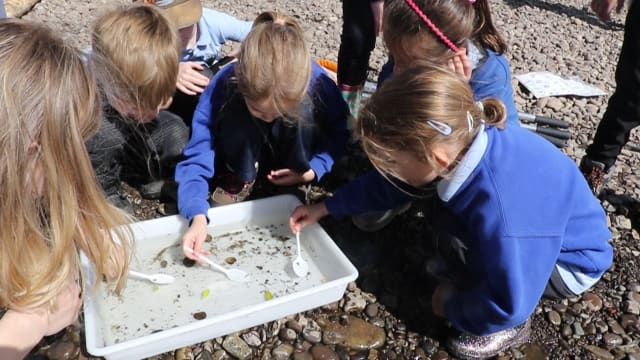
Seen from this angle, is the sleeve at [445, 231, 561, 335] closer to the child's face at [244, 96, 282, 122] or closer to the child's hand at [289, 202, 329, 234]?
the child's hand at [289, 202, 329, 234]

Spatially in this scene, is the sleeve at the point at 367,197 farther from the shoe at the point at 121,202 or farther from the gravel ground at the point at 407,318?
the shoe at the point at 121,202

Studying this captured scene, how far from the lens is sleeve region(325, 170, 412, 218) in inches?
82.9

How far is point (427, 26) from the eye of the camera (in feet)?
6.73

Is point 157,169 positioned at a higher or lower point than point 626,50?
lower

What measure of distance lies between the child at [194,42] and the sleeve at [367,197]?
87 cm

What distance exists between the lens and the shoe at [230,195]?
2504 millimetres

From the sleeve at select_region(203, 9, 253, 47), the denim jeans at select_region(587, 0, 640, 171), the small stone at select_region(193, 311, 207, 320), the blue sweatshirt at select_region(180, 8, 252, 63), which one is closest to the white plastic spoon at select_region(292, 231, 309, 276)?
the small stone at select_region(193, 311, 207, 320)

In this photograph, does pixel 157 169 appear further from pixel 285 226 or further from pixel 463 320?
pixel 463 320

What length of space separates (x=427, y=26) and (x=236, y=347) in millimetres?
1318

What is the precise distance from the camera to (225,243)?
7.52 feet

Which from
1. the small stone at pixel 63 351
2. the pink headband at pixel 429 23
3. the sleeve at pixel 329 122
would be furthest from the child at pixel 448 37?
the small stone at pixel 63 351

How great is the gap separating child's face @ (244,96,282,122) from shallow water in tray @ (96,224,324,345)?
18.7 inches

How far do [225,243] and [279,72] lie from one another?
74cm

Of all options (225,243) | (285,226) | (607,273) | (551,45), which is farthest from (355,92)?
(551,45)
